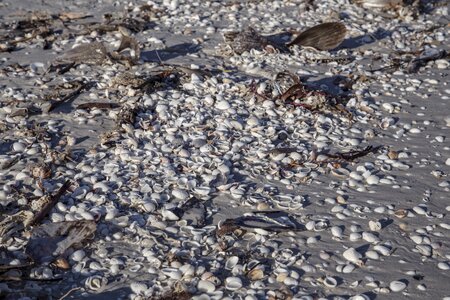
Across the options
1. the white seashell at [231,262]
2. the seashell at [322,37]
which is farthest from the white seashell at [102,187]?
the seashell at [322,37]

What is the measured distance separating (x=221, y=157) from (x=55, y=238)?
1366 millimetres

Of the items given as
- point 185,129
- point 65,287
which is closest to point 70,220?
point 65,287

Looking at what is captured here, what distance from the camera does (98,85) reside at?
5.42 m

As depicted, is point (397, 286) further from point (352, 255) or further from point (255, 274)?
point (255, 274)

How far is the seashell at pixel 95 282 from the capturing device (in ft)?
10.7

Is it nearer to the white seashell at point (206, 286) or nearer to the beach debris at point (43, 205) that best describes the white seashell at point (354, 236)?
the white seashell at point (206, 286)

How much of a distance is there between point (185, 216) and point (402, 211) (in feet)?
4.44

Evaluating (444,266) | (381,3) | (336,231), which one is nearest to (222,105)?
(336,231)

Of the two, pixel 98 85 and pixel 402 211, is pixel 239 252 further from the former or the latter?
pixel 98 85

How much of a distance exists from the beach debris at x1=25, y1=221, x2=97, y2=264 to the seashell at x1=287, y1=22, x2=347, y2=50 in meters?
3.42

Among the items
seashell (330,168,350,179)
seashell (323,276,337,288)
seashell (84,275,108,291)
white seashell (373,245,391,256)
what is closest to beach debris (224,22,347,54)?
seashell (330,168,350,179)

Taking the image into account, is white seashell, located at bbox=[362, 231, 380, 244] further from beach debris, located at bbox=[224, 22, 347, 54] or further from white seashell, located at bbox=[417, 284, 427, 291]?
beach debris, located at bbox=[224, 22, 347, 54]

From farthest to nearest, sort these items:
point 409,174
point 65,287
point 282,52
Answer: point 282,52 → point 409,174 → point 65,287

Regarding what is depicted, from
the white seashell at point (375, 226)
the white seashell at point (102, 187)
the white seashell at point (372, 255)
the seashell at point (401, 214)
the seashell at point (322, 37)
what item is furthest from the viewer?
the seashell at point (322, 37)
